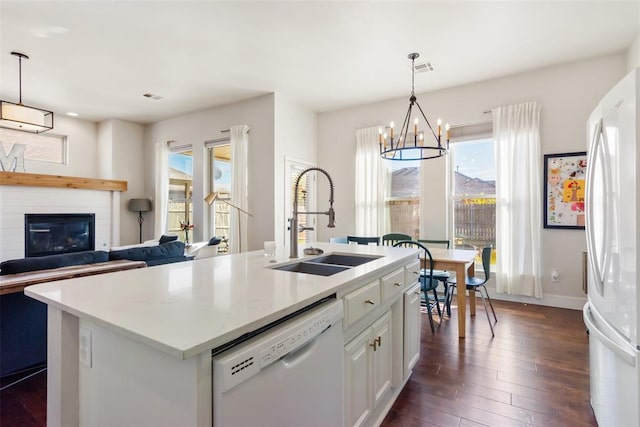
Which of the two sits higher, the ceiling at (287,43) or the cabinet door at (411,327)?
the ceiling at (287,43)

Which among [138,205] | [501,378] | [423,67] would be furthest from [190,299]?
[138,205]

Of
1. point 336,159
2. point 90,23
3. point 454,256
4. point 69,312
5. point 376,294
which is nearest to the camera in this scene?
point 69,312

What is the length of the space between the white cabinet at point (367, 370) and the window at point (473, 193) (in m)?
3.18

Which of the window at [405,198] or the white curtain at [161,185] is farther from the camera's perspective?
the white curtain at [161,185]

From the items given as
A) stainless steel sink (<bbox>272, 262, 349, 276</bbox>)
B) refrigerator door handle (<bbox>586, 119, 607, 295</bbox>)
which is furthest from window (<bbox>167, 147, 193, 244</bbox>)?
refrigerator door handle (<bbox>586, 119, 607, 295</bbox>)

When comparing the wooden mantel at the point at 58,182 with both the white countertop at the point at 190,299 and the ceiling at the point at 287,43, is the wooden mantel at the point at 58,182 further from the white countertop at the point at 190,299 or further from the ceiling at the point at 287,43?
the white countertop at the point at 190,299

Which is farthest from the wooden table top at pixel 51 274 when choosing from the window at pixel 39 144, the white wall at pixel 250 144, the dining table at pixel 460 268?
the window at pixel 39 144

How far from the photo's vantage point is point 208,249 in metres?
4.09

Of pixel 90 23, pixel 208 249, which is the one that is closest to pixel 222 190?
pixel 208 249

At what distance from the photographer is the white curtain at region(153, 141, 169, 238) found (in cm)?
609

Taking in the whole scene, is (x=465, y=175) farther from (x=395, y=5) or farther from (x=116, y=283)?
(x=116, y=283)

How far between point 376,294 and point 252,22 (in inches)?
109

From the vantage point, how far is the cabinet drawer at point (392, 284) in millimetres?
1755

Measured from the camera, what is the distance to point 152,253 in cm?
300
